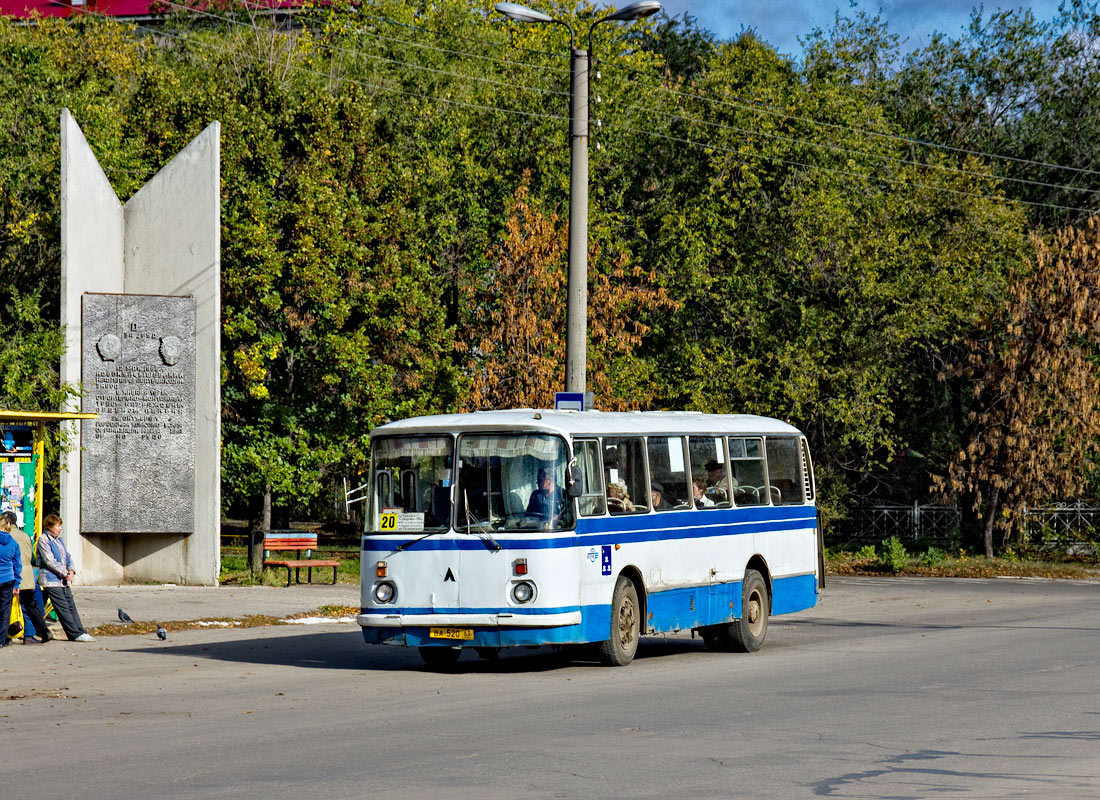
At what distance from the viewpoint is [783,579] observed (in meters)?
20.3

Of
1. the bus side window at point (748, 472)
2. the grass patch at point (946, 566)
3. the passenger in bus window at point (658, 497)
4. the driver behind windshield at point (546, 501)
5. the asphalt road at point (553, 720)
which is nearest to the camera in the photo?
the asphalt road at point (553, 720)

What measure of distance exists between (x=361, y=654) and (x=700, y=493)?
4547mm

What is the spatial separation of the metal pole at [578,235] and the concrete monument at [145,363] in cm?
919

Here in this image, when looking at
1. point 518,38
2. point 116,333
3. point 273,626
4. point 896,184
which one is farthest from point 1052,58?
point 273,626

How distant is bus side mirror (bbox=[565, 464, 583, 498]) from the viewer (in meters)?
15.9

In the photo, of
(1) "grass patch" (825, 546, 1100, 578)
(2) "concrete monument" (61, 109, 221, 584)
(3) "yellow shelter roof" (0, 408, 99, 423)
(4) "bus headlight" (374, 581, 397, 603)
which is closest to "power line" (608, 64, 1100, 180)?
(1) "grass patch" (825, 546, 1100, 578)

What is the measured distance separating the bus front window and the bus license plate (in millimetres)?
1056

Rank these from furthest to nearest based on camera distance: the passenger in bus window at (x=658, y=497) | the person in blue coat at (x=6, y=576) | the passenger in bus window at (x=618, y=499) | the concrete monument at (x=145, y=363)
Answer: the concrete monument at (x=145, y=363)
the person in blue coat at (x=6, y=576)
the passenger in bus window at (x=658, y=497)
the passenger in bus window at (x=618, y=499)

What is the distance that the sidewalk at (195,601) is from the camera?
2272 cm

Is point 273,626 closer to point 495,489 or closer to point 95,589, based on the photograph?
point 95,589

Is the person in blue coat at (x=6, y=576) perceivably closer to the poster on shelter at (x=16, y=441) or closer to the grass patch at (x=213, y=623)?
the poster on shelter at (x=16, y=441)

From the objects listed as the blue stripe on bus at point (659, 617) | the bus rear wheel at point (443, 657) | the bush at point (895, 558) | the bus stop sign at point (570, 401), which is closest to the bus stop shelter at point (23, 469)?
the blue stripe on bus at point (659, 617)

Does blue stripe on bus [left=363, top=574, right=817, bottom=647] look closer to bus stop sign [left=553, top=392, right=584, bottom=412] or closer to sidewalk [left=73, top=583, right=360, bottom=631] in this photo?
bus stop sign [left=553, top=392, right=584, bottom=412]

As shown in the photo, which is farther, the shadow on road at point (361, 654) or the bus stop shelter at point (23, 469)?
the bus stop shelter at point (23, 469)
